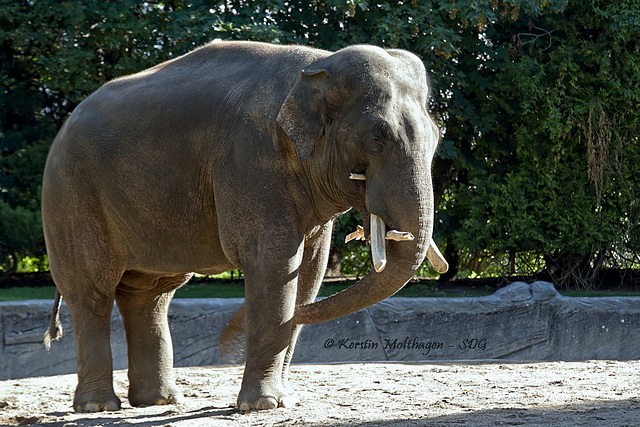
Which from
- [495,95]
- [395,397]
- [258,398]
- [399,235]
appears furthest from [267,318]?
[495,95]

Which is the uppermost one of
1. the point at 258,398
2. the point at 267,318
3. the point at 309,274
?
the point at 309,274

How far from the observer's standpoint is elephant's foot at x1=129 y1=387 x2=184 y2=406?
5637mm

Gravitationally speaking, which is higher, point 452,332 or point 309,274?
point 309,274

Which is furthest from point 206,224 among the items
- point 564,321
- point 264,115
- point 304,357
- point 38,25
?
point 38,25

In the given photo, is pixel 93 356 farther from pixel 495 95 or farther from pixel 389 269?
pixel 495 95

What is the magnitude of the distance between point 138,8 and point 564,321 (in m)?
7.49

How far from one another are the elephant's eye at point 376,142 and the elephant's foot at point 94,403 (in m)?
2.43

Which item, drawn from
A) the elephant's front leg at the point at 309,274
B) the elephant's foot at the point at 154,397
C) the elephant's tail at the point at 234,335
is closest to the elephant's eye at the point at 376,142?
the elephant's front leg at the point at 309,274

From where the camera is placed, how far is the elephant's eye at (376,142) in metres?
4.43

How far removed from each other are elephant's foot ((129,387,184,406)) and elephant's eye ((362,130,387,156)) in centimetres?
241

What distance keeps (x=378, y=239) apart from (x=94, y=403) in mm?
2247

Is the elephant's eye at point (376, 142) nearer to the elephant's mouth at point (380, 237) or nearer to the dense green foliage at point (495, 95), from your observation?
the elephant's mouth at point (380, 237)

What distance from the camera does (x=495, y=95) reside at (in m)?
10.5

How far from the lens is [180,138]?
4957 mm
